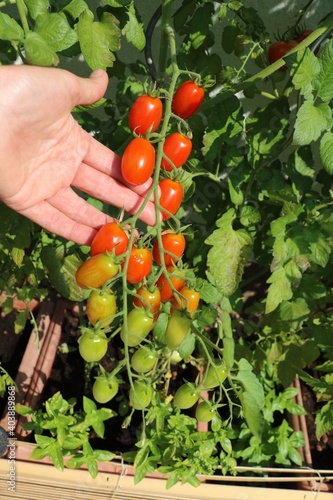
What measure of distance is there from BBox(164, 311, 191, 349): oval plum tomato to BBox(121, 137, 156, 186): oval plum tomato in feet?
0.98

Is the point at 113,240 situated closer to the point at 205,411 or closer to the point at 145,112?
the point at 145,112

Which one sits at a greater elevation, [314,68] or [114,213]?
[314,68]

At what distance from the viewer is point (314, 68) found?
934mm

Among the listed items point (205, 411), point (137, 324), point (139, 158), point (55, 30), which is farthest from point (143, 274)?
point (55, 30)

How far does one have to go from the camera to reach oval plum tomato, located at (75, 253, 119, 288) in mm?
917

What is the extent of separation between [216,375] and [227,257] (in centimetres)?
30

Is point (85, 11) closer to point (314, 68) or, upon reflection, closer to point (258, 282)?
point (314, 68)

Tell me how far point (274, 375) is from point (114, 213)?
2.61ft

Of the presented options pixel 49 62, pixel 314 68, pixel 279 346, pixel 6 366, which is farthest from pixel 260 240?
pixel 6 366

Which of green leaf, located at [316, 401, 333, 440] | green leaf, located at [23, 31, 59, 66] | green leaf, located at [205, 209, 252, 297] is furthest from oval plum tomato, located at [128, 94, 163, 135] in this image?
green leaf, located at [316, 401, 333, 440]

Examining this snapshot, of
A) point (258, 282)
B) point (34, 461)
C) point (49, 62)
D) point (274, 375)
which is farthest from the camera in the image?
point (258, 282)

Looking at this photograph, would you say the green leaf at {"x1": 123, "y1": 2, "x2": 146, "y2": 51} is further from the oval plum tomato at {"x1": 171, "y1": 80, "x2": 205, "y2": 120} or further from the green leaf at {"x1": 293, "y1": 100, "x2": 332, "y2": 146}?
the green leaf at {"x1": 293, "y1": 100, "x2": 332, "y2": 146}

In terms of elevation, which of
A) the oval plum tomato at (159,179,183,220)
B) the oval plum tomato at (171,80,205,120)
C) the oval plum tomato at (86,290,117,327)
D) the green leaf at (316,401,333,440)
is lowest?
the green leaf at (316,401,333,440)

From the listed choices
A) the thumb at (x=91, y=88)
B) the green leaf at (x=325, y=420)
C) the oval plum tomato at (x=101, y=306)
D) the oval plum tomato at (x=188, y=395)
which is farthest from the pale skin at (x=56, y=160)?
the green leaf at (x=325, y=420)
